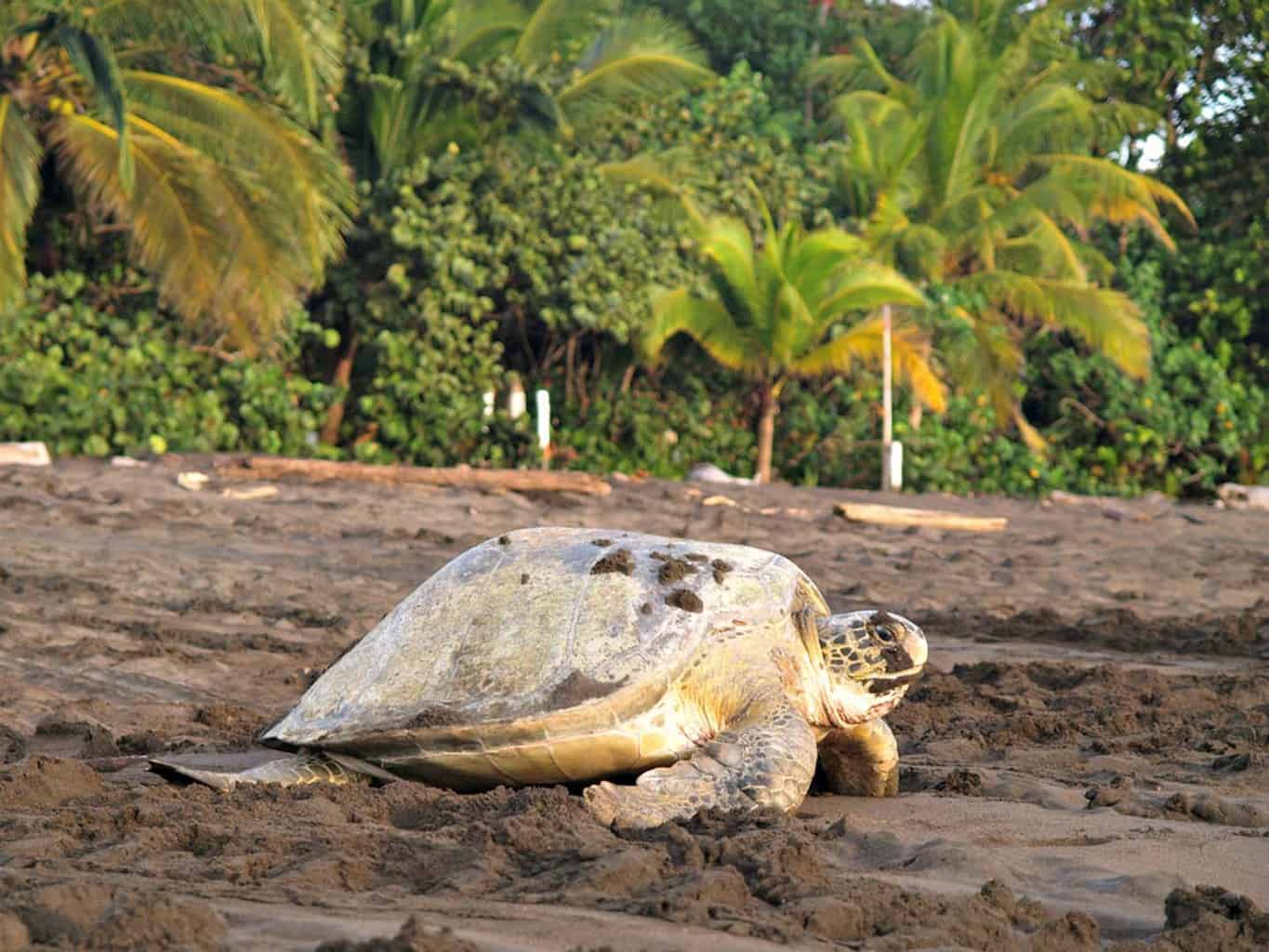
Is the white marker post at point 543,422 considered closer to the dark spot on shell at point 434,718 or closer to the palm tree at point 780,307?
the palm tree at point 780,307

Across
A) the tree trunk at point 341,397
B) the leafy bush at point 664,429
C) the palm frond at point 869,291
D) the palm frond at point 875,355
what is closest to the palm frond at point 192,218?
the tree trunk at point 341,397

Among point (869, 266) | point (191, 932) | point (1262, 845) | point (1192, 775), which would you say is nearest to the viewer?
point (191, 932)

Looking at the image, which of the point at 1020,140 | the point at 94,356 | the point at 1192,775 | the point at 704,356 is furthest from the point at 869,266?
the point at 1192,775

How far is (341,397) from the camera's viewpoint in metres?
13.8

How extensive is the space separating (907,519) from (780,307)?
4778 mm

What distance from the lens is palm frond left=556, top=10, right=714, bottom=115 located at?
48.9 feet

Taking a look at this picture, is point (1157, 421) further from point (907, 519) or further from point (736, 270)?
point (907, 519)

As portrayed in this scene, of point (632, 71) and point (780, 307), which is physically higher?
point (632, 71)

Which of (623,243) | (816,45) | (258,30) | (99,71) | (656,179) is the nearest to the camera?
(99,71)

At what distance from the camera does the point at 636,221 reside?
14.7m

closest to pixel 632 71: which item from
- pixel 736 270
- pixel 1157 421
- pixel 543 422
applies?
pixel 736 270

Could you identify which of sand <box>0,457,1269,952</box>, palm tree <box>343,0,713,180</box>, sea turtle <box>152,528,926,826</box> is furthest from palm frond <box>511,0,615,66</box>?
sea turtle <box>152,528,926,826</box>

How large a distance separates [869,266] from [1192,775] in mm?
11112

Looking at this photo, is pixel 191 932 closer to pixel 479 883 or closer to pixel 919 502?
pixel 479 883
